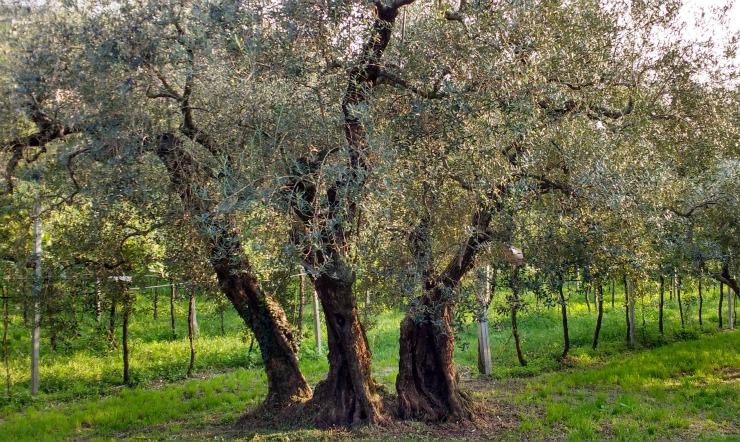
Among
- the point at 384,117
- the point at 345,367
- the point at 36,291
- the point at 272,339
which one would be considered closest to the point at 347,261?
the point at 384,117

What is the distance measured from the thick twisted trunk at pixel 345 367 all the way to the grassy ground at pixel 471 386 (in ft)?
1.46

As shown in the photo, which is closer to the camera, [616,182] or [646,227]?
[616,182]

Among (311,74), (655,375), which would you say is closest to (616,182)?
(311,74)

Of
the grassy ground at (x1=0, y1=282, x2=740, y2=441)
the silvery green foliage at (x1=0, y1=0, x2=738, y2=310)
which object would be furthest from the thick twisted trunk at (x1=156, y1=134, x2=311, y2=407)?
the silvery green foliage at (x1=0, y1=0, x2=738, y2=310)

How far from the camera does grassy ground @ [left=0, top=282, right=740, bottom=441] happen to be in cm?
1069

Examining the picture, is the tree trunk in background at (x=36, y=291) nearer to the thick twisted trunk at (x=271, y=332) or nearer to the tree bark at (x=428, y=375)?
the thick twisted trunk at (x=271, y=332)

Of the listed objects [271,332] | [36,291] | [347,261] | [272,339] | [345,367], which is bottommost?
[345,367]

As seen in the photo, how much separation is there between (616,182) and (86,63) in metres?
7.23

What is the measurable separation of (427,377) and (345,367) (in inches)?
59.8

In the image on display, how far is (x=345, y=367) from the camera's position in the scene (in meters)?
10.6

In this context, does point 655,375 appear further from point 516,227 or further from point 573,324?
point 516,227

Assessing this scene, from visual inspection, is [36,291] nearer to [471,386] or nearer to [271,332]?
[271,332]

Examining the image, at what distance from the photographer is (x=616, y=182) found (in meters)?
8.48

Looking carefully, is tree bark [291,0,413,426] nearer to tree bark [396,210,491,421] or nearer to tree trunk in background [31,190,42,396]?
tree bark [396,210,491,421]
